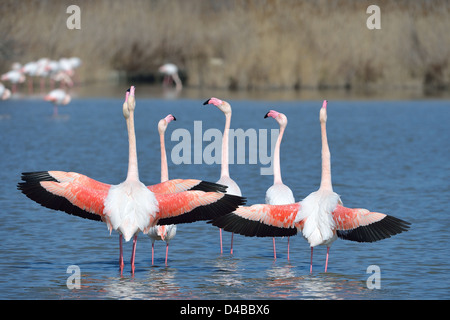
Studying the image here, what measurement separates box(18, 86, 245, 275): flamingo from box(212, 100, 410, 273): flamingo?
23 cm

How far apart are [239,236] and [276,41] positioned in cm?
2043

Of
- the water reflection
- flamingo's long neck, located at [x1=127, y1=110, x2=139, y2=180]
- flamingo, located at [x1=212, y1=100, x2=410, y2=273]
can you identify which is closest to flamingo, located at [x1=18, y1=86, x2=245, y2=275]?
flamingo's long neck, located at [x1=127, y1=110, x2=139, y2=180]

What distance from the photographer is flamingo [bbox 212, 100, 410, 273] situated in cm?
797

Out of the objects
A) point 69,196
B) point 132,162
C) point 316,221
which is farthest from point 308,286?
point 69,196

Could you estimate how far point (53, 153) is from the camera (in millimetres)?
16109

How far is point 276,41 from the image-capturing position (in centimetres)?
3006

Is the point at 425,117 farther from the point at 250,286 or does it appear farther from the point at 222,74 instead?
the point at 250,286

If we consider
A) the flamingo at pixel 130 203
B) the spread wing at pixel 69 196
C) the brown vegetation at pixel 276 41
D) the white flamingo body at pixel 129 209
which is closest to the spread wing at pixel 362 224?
the flamingo at pixel 130 203

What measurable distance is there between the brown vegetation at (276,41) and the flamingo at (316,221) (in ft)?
71.5

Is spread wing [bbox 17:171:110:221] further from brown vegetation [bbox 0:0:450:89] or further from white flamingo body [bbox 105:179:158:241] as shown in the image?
brown vegetation [bbox 0:0:450:89]

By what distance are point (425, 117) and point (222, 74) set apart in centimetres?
1024

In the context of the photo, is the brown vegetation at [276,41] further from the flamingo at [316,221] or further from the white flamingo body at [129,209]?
the white flamingo body at [129,209]

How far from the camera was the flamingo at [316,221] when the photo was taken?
314 inches

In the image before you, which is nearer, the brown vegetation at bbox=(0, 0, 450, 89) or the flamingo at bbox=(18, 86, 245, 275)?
the flamingo at bbox=(18, 86, 245, 275)
